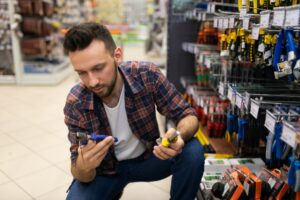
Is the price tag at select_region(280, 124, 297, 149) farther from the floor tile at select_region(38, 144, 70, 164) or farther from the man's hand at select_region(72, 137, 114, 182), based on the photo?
the floor tile at select_region(38, 144, 70, 164)

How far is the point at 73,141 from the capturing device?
5.12 feet

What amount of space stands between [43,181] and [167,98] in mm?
1361

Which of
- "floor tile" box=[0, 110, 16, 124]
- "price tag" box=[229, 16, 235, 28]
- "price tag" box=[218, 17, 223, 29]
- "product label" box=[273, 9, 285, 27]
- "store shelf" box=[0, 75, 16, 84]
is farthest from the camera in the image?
"store shelf" box=[0, 75, 16, 84]

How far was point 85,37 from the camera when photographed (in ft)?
4.66

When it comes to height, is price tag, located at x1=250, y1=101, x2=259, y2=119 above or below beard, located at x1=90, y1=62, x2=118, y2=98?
below

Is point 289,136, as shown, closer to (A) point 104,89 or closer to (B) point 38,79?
(A) point 104,89

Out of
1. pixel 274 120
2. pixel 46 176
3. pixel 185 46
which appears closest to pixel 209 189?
pixel 274 120

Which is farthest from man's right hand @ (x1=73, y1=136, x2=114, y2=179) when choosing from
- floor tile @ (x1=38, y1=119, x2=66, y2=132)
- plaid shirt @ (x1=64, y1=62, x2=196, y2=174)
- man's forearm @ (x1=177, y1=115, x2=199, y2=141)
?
floor tile @ (x1=38, y1=119, x2=66, y2=132)

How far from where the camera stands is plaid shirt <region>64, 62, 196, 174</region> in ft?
5.26

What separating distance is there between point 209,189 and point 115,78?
0.90 meters

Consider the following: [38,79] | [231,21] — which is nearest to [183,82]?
[231,21]

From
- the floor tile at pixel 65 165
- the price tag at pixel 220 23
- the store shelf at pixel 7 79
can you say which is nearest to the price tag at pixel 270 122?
the price tag at pixel 220 23

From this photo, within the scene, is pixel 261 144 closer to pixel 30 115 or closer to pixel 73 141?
pixel 73 141

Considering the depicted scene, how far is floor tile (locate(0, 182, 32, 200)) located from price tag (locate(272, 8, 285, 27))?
1985mm
